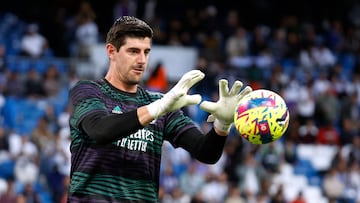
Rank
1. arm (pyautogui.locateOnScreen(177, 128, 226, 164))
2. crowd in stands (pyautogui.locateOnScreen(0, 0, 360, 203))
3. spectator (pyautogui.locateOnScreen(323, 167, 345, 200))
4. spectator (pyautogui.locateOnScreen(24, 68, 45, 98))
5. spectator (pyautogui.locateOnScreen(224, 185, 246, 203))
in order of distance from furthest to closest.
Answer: spectator (pyautogui.locateOnScreen(323, 167, 345, 200)) → spectator (pyautogui.locateOnScreen(24, 68, 45, 98)) → spectator (pyautogui.locateOnScreen(224, 185, 246, 203)) → crowd in stands (pyautogui.locateOnScreen(0, 0, 360, 203)) → arm (pyautogui.locateOnScreen(177, 128, 226, 164))

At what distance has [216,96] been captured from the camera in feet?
62.8

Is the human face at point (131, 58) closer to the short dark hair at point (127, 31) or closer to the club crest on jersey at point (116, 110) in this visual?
the short dark hair at point (127, 31)

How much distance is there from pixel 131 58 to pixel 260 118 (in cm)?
90

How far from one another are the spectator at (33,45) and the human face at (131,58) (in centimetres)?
1362

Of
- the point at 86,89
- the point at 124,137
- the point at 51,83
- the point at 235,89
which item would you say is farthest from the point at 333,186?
the point at 124,137

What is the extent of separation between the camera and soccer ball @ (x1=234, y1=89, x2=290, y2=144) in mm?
5746

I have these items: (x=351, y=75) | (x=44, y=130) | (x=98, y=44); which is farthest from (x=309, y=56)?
(x=44, y=130)

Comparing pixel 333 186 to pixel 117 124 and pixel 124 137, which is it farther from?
pixel 117 124

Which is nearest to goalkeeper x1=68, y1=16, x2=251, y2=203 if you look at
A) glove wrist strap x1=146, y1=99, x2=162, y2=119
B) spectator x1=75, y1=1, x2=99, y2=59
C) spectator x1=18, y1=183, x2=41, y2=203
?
glove wrist strap x1=146, y1=99, x2=162, y2=119

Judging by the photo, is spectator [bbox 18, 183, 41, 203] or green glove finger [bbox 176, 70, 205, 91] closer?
green glove finger [bbox 176, 70, 205, 91]

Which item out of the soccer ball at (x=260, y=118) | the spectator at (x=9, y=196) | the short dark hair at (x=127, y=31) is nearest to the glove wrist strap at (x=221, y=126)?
the soccer ball at (x=260, y=118)

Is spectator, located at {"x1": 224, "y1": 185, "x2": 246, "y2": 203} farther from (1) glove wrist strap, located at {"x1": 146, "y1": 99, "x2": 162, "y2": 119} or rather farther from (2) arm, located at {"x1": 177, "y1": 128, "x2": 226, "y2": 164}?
(1) glove wrist strap, located at {"x1": 146, "y1": 99, "x2": 162, "y2": 119}

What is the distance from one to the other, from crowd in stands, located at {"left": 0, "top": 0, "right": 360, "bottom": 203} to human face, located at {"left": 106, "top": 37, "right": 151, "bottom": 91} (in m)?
9.13

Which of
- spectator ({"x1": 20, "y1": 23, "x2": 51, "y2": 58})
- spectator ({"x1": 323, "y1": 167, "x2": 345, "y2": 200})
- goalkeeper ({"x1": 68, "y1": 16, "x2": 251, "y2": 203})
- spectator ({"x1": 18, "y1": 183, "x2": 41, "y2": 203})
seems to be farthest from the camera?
spectator ({"x1": 20, "y1": 23, "x2": 51, "y2": 58})
